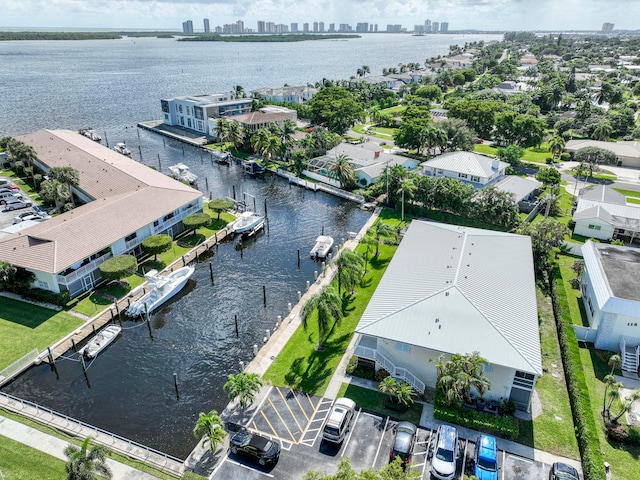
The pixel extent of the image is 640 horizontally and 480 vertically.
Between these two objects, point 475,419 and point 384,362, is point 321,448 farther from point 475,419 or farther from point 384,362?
point 475,419

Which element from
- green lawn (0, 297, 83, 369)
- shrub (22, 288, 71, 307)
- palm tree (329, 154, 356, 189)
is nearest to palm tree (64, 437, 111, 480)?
green lawn (0, 297, 83, 369)

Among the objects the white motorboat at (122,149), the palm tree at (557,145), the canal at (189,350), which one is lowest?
the canal at (189,350)

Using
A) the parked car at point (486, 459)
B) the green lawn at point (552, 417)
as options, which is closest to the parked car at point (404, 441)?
the parked car at point (486, 459)

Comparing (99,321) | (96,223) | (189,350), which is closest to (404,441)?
(189,350)

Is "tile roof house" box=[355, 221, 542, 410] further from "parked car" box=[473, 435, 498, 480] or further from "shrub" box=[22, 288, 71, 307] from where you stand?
"shrub" box=[22, 288, 71, 307]

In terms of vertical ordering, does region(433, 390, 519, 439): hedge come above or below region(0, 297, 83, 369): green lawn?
above

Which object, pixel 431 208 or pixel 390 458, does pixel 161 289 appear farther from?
pixel 431 208

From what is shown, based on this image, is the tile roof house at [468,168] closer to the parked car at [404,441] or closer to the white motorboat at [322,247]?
the white motorboat at [322,247]
